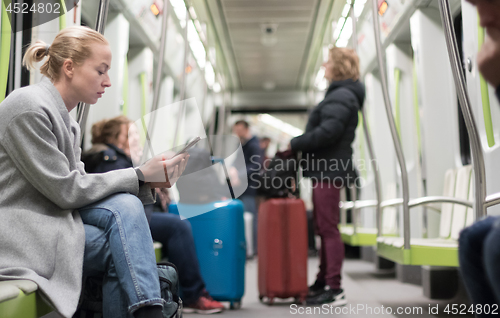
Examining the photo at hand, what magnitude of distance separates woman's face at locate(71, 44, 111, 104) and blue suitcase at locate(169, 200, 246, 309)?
156 cm

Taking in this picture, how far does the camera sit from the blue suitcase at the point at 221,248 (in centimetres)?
303

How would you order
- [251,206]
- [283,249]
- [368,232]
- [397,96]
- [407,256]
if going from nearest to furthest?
[407,256]
[283,249]
[368,232]
[397,96]
[251,206]

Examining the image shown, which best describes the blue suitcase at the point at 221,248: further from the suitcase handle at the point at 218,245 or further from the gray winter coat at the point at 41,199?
Result: the gray winter coat at the point at 41,199

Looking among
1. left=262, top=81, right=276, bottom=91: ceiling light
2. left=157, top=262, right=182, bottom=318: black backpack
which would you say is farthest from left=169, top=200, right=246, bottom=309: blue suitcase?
left=262, top=81, right=276, bottom=91: ceiling light

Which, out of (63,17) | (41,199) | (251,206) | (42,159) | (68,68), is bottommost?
(251,206)

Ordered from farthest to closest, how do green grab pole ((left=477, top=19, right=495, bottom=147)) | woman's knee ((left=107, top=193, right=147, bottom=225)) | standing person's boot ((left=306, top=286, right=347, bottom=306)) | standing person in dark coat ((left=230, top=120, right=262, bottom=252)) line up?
standing person in dark coat ((left=230, top=120, right=262, bottom=252))
standing person's boot ((left=306, top=286, right=347, bottom=306))
green grab pole ((left=477, top=19, right=495, bottom=147))
woman's knee ((left=107, top=193, right=147, bottom=225))

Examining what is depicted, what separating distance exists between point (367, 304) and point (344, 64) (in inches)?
62.4

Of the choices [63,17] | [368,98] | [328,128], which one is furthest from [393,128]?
[368,98]

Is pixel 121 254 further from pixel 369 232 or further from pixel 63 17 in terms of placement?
pixel 369 232

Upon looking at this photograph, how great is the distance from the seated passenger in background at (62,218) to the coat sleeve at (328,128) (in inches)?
68.8

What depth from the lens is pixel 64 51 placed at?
1509mm

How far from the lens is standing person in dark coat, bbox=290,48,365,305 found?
9.99 feet

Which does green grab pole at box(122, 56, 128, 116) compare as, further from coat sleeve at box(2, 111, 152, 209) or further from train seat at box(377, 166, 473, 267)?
coat sleeve at box(2, 111, 152, 209)

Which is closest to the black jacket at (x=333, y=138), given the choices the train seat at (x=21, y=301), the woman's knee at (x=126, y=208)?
the woman's knee at (x=126, y=208)
